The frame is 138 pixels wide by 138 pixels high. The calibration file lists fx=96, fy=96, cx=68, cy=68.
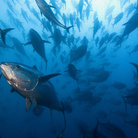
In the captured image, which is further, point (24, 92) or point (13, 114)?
point (13, 114)

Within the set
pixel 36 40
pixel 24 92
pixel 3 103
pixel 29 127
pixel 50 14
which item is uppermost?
pixel 50 14

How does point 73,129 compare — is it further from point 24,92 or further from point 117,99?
point 24,92

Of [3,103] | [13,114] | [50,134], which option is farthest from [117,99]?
[3,103]

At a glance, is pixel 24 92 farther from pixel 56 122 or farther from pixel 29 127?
pixel 29 127

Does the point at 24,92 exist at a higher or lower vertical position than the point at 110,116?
higher

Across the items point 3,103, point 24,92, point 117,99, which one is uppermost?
point 24,92

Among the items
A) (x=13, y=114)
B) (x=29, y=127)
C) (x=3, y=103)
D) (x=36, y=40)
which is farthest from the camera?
(x=3, y=103)

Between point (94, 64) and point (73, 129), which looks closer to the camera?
point (73, 129)

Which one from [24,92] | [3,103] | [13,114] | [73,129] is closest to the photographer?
[24,92]

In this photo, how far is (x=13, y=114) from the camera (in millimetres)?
12914

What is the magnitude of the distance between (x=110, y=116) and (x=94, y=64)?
11.1m

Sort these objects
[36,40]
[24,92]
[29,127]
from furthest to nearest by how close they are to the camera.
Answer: [29,127], [36,40], [24,92]

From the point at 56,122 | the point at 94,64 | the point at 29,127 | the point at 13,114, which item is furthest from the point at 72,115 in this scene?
the point at 94,64

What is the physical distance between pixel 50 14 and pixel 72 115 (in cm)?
Result: 975
